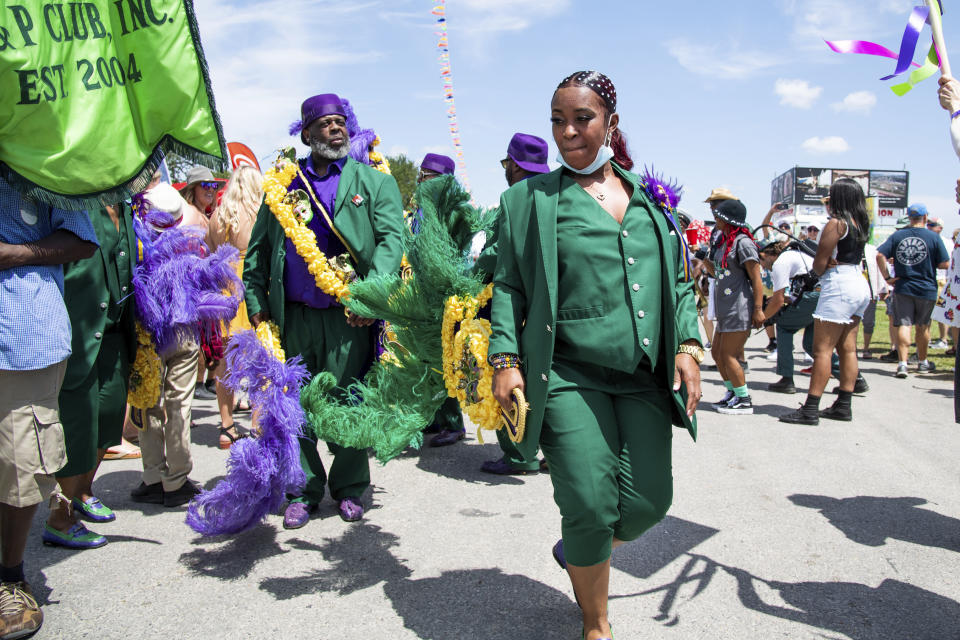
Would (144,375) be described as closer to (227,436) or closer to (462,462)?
(227,436)

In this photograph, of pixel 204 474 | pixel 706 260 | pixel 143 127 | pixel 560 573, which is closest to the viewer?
pixel 143 127

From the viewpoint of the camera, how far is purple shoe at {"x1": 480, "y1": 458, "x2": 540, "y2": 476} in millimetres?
5156

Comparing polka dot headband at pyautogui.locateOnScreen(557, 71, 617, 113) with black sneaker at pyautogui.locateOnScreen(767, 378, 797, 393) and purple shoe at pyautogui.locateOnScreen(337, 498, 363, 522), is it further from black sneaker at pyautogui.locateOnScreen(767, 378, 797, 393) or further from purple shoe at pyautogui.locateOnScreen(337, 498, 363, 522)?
black sneaker at pyautogui.locateOnScreen(767, 378, 797, 393)

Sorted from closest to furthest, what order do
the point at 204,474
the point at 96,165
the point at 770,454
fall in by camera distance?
the point at 96,165, the point at 204,474, the point at 770,454

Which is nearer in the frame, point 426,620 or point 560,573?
point 426,620

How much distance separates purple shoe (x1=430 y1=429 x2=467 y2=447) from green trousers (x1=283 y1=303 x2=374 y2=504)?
1.76 meters

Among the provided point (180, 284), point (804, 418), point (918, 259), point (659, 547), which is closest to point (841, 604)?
point (659, 547)

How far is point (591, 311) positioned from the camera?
2662 millimetres

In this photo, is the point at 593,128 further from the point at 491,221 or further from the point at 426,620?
the point at 426,620

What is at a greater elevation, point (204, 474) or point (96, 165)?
point (96, 165)

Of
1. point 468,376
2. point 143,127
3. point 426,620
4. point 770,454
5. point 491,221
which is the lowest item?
point 770,454

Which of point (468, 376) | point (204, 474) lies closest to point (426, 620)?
point (468, 376)

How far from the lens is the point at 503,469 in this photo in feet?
16.9

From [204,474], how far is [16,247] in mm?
2846
